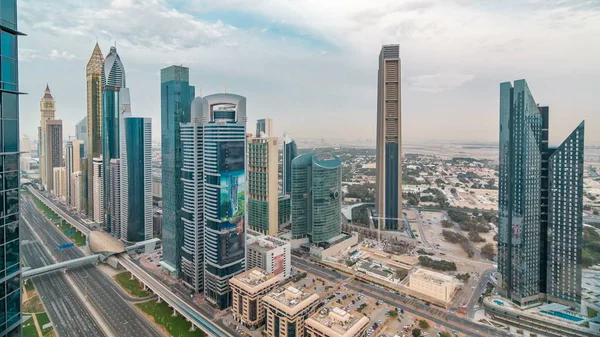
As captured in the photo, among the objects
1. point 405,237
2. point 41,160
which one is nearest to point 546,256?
point 405,237

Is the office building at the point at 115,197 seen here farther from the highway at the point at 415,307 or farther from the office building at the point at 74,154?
the highway at the point at 415,307

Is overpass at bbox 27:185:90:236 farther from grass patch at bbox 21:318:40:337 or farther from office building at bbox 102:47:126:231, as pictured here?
grass patch at bbox 21:318:40:337

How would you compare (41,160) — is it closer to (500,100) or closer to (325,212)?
(325,212)

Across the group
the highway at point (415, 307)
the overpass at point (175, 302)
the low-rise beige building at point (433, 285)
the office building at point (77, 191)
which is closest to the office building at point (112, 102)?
the office building at point (77, 191)

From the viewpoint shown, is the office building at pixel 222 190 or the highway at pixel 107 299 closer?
the highway at pixel 107 299

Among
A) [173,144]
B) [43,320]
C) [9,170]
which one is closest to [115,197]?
[173,144]

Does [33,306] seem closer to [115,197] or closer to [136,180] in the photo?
[136,180]
